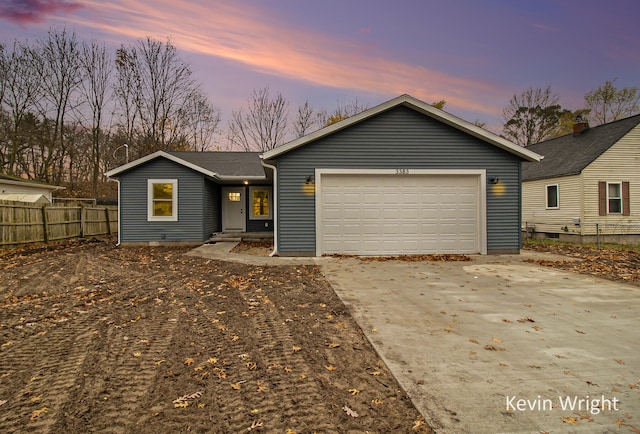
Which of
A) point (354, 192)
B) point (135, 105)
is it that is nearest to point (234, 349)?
point (354, 192)

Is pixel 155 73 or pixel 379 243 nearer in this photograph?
pixel 379 243

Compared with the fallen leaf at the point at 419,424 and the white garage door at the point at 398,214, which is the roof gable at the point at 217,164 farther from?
the fallen leaf at the point at 419,424

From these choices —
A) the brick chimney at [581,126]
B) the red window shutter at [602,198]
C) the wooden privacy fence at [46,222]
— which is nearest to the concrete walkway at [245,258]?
the wooden privacy fence at [46,222]

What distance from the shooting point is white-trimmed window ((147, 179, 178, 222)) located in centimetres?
1355

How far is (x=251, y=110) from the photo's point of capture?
31312mm

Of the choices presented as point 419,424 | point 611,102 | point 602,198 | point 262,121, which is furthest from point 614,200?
point 262,121

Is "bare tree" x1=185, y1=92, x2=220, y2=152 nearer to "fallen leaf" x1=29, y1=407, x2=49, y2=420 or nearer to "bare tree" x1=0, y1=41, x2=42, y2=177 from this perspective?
"bare tree" x1=0, y1=41, x2=42, y2=177

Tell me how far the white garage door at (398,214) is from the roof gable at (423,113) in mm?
1255

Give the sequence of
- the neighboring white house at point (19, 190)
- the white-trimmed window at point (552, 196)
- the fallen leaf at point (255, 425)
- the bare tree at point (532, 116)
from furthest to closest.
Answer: the bare tree at point (532, 116) → the white-trimmed window at point (552, 196) → the neighboring white house at point (19, 190) → the fallen leaf at point (255, 425)

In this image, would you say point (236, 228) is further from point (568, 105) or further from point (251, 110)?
point (568, 105)

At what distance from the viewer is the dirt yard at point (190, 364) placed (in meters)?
2.44

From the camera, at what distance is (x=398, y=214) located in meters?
11.1

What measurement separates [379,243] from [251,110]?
80.0ft

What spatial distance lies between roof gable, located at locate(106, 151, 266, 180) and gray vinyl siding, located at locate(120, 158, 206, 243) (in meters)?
0.33
